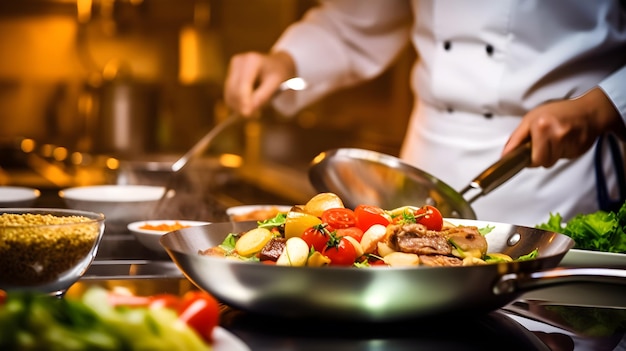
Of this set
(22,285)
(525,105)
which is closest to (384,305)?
(22,285)

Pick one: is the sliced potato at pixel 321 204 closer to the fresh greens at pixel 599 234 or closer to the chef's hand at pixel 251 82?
the fresh greens at pixel 599 234

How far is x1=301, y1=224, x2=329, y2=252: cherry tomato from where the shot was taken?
0.97 meters

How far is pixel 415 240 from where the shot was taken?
1.00m

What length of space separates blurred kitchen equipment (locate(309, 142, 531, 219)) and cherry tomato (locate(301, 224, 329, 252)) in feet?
1.89

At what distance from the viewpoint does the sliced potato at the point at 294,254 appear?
94 cm

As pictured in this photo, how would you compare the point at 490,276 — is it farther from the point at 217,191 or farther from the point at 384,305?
the point at 217,191

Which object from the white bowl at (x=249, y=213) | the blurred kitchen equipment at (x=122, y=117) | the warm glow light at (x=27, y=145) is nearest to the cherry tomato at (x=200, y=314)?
the white bowl at (x=249, y=213)

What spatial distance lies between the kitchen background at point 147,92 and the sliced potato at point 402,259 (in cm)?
291

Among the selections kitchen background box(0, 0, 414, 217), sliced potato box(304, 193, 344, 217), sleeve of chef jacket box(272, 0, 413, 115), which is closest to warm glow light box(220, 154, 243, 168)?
sleeve of chef jacket box(272, 0, 413, 115)

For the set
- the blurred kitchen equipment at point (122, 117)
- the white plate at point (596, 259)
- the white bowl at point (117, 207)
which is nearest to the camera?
the white plate at point (596, 259)

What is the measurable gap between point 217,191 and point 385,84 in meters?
1.74

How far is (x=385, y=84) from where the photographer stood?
422 cm

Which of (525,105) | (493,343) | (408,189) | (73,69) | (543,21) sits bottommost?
(493,343)

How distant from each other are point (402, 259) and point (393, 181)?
62 cm
